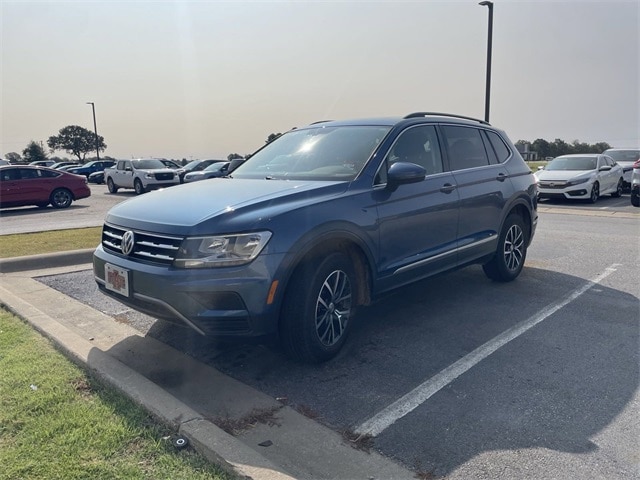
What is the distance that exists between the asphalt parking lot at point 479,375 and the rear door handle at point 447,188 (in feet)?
3.84

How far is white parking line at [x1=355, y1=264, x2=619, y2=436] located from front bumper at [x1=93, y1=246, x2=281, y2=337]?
907 mm

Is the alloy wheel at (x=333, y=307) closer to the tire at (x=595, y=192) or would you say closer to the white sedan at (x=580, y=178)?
the white sedan at (x=580, y=178)

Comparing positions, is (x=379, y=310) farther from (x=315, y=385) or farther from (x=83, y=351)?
(x=83, y=351)

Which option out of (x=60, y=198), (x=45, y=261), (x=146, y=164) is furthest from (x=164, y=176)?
(x=45, y=261)

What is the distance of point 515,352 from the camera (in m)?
4.19

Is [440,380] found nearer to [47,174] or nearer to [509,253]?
[509,253]

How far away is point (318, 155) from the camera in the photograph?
15.7ft

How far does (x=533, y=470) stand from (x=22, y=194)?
1799cm

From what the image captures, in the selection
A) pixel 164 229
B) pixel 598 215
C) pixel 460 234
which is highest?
pixel 164 229

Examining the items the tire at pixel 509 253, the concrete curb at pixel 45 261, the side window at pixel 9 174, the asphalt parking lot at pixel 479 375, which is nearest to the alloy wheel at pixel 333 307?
the asphalt parking lot at pixel 479 375

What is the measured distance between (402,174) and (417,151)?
81cm

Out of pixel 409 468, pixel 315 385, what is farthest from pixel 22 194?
pixel 409 468

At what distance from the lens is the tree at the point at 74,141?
7288cm

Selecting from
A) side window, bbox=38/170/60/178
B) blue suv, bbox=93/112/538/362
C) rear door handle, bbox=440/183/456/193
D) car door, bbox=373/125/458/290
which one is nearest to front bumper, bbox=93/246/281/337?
blue suv, bbox=93/112/538/362
